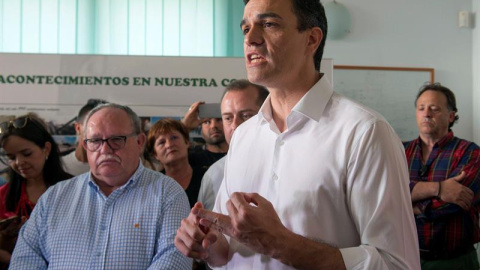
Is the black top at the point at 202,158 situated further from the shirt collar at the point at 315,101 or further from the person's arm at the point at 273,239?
the person's arm at the point at 273,239

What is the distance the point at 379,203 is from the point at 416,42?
4.19 m

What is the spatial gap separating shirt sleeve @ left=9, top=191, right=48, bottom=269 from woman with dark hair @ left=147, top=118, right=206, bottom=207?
817 mm

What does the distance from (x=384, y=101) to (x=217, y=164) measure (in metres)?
2.75

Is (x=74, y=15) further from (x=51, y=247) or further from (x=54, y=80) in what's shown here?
(x=51, y=247)

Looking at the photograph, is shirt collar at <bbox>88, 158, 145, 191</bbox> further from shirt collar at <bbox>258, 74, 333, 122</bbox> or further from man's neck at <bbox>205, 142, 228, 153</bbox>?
shirt collar at <bbox>258, 74, 333, 122</bbox>

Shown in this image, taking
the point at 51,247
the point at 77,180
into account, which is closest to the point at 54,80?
the point at 77,180

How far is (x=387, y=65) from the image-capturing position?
4746 millimetres

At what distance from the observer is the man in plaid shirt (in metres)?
2.70

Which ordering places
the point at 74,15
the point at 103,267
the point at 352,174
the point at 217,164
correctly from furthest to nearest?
the point at 74,15
the point at 217,164
the point at 103,267
the point at 352,174

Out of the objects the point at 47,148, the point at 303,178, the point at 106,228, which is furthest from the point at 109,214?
the point at 303,178

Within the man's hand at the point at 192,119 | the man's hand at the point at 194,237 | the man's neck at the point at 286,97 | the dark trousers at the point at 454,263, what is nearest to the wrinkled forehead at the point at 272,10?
the man's neck at the point at 286,97

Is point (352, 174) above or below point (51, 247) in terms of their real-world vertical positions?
above

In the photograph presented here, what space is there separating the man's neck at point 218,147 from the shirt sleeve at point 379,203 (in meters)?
2.00

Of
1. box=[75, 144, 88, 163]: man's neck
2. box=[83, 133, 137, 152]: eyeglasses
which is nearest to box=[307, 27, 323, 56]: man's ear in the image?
box=[83, 133, 137, 152]: eyeglasses
